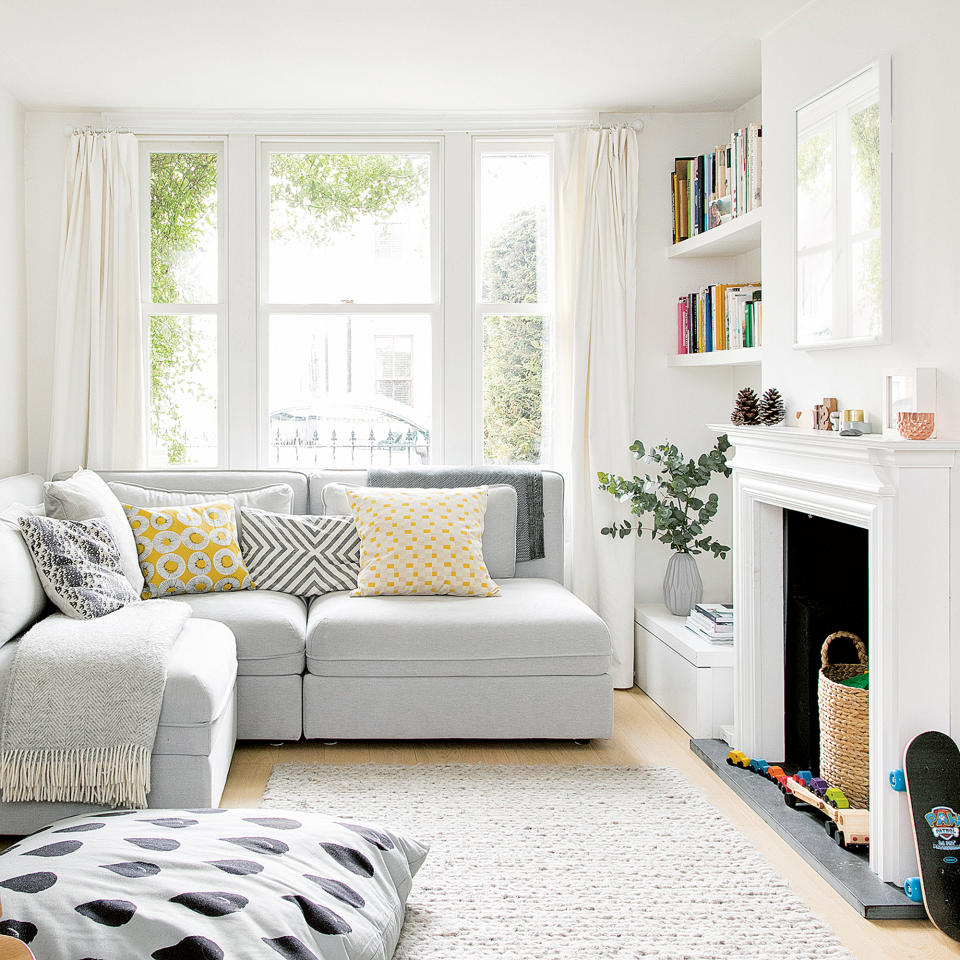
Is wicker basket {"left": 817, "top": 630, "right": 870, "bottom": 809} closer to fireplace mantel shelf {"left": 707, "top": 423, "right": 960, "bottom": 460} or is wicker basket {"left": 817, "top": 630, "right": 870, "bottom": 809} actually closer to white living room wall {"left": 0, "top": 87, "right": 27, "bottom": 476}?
fireplace mantel shelf {"left": 707, "top": 423, "right": 960, "bottom": 460}

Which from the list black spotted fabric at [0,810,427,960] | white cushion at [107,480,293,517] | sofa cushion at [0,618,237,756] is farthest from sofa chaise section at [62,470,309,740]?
black spotted fabric at [0,810,427,960]

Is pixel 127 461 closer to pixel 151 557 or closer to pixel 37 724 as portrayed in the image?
pixel 151 557

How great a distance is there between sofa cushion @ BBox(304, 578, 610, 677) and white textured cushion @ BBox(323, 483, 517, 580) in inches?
26.9

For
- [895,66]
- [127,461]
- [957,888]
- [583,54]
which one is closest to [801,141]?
[895,66]

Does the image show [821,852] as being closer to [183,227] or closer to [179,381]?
[179,381]

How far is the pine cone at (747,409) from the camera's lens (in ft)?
11.2

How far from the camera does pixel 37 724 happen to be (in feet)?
8.82

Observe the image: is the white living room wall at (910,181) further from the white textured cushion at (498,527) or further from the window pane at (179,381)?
the window pane at (179,381)

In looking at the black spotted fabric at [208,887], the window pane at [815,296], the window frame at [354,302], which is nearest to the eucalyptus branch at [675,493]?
the window frame at [354,302]

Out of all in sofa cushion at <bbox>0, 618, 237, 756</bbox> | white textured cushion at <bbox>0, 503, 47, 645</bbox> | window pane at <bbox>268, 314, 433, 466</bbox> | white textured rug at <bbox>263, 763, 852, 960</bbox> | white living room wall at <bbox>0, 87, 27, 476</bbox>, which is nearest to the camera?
white textured rug at <bbox>263, 763, 852, 960</bbox>

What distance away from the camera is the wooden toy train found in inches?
104

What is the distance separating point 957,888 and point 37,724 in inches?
91.3

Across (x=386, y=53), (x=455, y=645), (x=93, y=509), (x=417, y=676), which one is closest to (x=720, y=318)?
(x=386, y=53)

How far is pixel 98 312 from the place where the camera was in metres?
4.48
